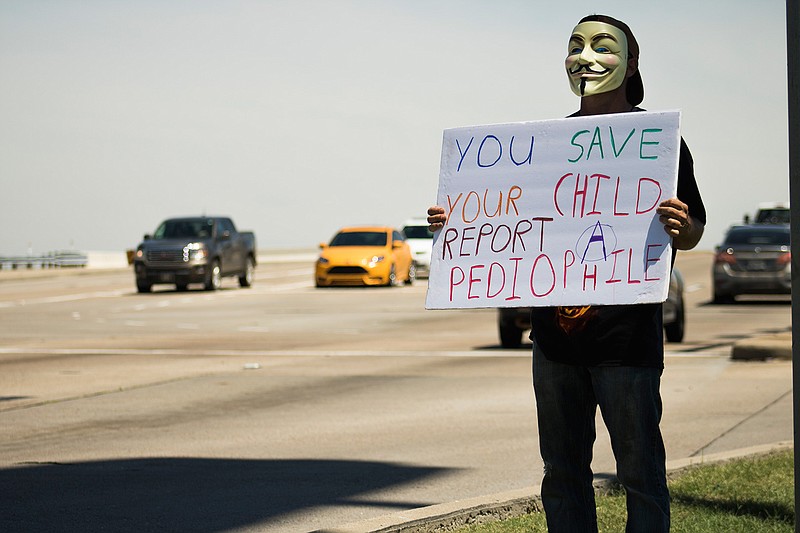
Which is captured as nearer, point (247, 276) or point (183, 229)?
point (183, 229)

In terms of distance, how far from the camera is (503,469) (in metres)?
8.16

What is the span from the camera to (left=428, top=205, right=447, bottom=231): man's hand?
14.7ft

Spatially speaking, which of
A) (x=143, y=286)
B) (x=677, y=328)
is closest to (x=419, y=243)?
(x=143, y=286)

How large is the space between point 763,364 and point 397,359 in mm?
4383

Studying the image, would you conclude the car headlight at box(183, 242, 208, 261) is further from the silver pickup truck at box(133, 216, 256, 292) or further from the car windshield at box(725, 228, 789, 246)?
the car windshield at box(725, 228, 789, 246)

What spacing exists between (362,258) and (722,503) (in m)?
28.3

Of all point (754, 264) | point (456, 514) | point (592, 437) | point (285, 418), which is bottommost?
point (285, 418)

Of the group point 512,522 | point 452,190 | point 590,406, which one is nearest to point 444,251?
point 452,190

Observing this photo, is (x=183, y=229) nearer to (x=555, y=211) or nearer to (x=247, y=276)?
(x=247, y=276)

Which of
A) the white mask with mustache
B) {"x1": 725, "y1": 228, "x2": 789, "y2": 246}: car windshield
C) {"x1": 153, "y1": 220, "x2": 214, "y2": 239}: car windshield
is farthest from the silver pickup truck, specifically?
the white mask with mustache

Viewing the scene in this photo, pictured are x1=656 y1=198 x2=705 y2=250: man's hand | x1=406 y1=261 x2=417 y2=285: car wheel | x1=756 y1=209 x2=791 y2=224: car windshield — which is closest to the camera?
x1=656 y1=198 x2=705 y2=250: man's hand

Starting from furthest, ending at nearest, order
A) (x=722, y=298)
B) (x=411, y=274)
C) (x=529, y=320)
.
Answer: (x=411, y=274) < (x=722, y=298) < (x=529, y=320)

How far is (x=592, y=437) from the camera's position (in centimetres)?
431

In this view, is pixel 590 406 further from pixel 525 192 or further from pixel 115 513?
pixel 115 513
